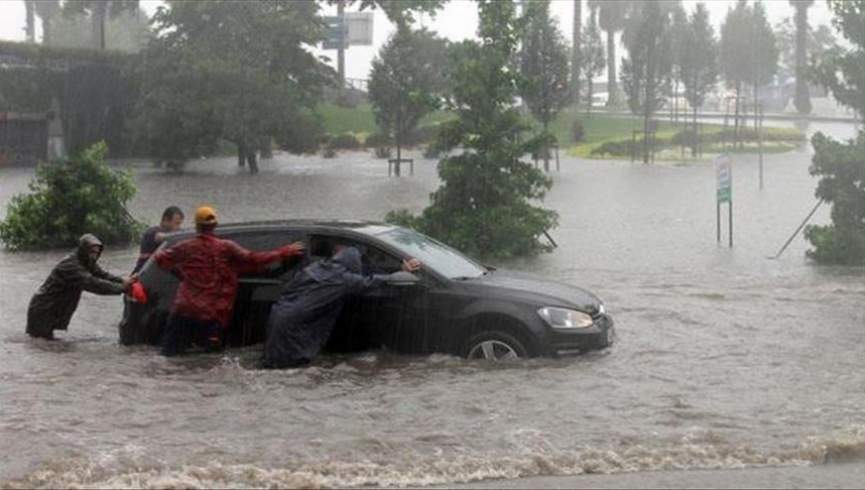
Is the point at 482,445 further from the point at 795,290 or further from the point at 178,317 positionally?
the point at 795,290

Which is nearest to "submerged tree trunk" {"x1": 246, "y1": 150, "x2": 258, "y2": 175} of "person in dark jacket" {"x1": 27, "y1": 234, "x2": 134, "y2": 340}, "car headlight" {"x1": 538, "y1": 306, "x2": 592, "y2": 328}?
"person in dark jacket" {"x1": 27, "y1": 234, "x2": 134, "y2": 340}

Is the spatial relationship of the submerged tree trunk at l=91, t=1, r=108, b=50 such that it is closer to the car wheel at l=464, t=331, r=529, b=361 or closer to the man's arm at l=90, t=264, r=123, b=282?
the man's arm at l=90, t=264, r=123, b=282

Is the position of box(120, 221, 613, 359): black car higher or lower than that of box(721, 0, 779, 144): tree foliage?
lower

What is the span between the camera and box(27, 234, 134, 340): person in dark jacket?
14.2 metres

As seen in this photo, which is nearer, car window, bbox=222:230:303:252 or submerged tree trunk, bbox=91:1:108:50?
car window, bbox=222:230:303:252

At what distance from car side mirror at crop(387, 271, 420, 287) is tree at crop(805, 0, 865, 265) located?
43.1 feet

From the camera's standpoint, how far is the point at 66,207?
25750mm

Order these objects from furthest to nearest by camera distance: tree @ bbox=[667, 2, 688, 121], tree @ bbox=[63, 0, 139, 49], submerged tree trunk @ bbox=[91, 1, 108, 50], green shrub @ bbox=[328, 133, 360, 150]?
tree @ bbox=[667, 2, 688, 121]
green shrub @ bbox=[328, 133, 360, 150]
submerged tree trunk @ bbox=[91, 1, 108, 50]
tree @ bbox=[63, 0, 139, 49]

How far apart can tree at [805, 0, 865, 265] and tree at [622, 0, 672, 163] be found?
112 feet

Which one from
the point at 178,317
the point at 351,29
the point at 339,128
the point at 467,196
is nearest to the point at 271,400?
the point at 178,317

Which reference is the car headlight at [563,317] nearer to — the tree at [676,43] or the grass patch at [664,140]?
the grass patch at [664,140]

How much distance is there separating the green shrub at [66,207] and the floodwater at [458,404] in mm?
4709

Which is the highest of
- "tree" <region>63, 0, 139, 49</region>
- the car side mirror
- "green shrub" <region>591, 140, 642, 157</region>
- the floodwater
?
"tree" <region>63, 0, 139, 49</region>

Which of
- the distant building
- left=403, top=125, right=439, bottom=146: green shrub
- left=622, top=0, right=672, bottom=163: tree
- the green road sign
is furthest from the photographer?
left=403, top=125, right=439, bottom=146: green shrub
